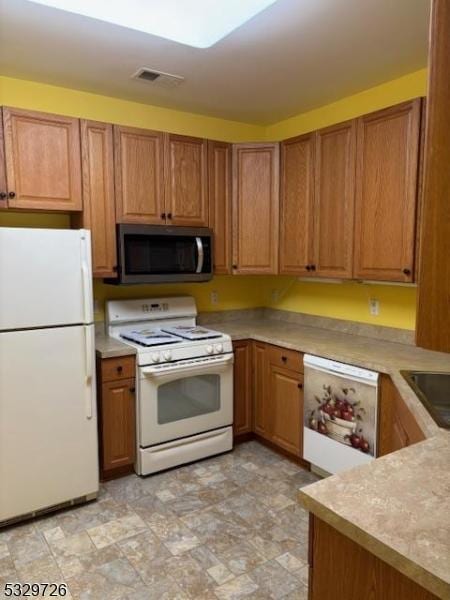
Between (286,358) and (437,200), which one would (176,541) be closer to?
(286,358)

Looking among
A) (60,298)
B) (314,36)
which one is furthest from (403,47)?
(60,298)

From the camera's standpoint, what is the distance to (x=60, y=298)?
2348 mm

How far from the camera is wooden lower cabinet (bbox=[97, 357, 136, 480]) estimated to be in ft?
8.87

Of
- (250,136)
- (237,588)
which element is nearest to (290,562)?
(237,588)

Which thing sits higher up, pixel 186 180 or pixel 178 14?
pixel 178 14

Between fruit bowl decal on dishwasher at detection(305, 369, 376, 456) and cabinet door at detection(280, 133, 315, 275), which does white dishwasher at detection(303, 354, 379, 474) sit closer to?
fruit bowl decal on dishwasher at detection(305, 369, 376, 456)

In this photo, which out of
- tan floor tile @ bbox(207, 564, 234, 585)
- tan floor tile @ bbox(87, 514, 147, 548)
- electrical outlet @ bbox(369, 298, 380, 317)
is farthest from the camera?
electrical outlet @ bbox(369, 298, 380, 317)

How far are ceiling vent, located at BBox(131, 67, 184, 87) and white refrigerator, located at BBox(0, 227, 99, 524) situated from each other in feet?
3.53

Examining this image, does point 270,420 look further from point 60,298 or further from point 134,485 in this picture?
point 60,298

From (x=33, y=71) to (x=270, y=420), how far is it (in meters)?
2.80

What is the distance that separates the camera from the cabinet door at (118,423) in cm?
272

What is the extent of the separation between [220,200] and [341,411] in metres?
1.76

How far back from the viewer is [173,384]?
2893 mm

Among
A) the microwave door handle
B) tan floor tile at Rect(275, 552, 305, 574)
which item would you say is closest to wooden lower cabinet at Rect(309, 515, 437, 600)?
tan floor tile at Rect(275, 552, 305, 574)
